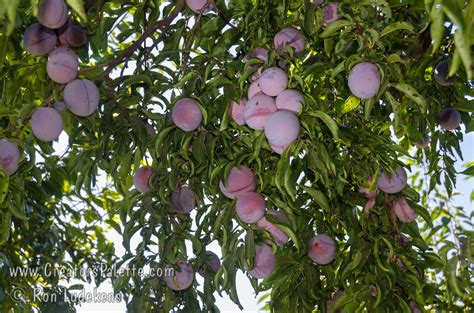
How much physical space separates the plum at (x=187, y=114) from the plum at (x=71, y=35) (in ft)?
0.97

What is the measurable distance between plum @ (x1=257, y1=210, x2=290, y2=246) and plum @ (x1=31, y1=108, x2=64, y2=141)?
0.42 m

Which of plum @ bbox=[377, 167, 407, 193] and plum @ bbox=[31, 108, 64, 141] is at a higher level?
plum @ bbox=[31, 108, 64, 141]

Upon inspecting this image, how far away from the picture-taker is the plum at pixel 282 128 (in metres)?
1.22

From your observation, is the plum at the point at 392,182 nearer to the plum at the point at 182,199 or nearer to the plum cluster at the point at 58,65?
the plum at the point at 182,199

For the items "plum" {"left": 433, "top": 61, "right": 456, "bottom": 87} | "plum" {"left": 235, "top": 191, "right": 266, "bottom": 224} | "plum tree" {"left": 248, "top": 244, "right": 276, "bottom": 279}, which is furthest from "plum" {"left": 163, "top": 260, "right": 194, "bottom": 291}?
"plum" {"left": 433, "top": 61, "right": 456, "bottom": 87}

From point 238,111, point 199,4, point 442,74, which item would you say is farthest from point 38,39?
point 442,74

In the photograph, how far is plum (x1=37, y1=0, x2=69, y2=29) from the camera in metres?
1.39

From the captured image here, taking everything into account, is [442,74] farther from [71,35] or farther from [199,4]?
[71,35]

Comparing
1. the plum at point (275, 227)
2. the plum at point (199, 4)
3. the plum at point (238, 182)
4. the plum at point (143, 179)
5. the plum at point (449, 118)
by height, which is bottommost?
the plum at point (449, 118)

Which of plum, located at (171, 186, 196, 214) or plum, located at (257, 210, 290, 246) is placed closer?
plum, located at (257, 210, 290, 246)

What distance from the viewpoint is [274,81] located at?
1268 mm

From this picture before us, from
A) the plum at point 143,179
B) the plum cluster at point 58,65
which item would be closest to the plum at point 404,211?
the plum at point 143,179

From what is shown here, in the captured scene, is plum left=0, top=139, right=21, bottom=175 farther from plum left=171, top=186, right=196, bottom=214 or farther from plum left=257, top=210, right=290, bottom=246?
plum left=257, top=210, right=290, bottom=246

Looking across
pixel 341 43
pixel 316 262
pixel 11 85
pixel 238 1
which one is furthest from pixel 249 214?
pixel 11 85
